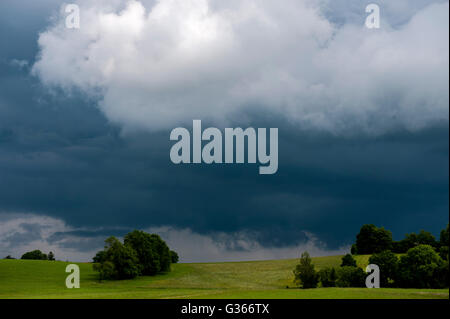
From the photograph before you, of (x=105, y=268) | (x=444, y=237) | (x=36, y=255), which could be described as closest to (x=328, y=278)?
(x=444, y=237)

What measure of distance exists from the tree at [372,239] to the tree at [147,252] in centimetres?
6071

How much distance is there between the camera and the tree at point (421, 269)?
88000mm

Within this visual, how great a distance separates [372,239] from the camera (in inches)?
5610

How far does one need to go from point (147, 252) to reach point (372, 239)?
69106mm

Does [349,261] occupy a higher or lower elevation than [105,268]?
higher

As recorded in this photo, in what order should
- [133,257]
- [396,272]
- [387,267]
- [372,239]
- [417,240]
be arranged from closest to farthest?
[396,272] < [387,267] < [133,257] < [417,240] < [372,239]

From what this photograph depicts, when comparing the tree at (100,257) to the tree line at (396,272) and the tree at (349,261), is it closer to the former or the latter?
the tree line at (396,272)

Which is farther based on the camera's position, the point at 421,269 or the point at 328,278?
the point at 328,278

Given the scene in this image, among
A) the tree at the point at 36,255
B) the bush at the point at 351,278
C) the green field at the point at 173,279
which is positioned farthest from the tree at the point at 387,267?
the tree at the point at 36,255

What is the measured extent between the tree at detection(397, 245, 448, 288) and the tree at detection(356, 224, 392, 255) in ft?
164

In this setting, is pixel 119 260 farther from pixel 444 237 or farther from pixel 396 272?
pixel 444 237
